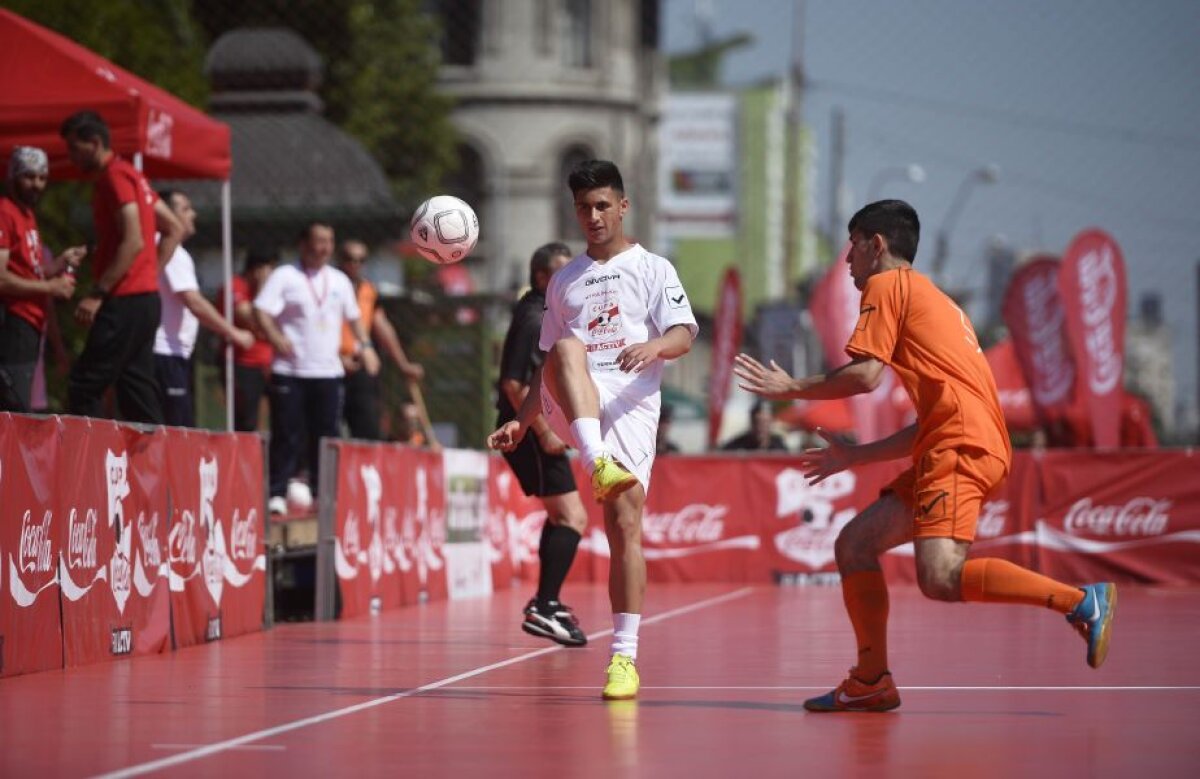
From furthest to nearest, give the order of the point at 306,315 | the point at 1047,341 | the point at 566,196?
the point at 566,196, the point at 1047,341, the point at 306,315

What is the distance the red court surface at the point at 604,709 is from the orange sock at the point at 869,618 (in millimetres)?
217

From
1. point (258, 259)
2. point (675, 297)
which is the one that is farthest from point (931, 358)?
point (258, 259)

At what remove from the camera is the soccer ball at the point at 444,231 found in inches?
424

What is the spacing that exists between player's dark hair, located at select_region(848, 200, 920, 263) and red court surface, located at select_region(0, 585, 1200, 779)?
175cm

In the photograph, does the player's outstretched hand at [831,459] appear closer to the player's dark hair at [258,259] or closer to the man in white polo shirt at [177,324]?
the man in white polo shirt at [177,324]

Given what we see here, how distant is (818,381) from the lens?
7.69 metres

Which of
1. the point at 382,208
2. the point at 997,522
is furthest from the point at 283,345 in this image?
the point at 382,208

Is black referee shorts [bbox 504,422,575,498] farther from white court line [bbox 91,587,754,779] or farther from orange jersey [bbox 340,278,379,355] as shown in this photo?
orange jersey [bbox 340,278,379,355]

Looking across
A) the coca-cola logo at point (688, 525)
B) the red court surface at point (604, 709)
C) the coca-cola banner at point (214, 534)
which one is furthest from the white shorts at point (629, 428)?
the coca-cola logo at point (688, 525)

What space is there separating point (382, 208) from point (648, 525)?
22.4ft

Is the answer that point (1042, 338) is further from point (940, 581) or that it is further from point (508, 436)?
point (940, 581)

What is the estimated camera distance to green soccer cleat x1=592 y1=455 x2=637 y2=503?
8.20 meters

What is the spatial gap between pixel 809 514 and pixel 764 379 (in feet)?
45.5

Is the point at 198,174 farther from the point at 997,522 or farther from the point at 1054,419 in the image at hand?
the point at 1054,419
